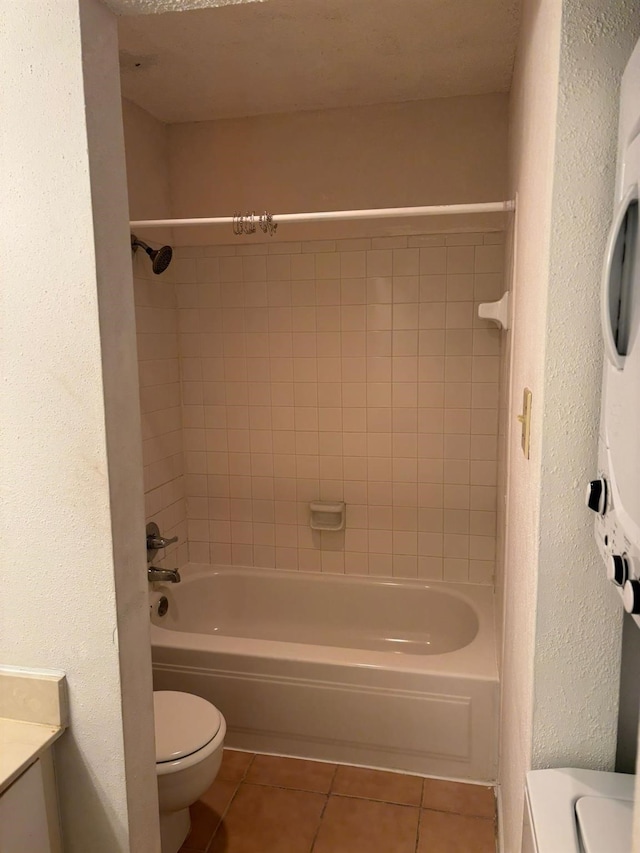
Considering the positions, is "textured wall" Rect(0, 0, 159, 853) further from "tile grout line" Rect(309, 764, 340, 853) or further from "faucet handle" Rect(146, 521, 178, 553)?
"faucet handle" Rect(146, 521, 178, 553)

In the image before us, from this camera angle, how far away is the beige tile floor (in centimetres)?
198

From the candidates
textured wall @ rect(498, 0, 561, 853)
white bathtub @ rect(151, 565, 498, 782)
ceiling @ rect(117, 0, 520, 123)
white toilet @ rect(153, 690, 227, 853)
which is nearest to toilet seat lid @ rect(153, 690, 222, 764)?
white toilet @ rect(153, 690, 227, 853)

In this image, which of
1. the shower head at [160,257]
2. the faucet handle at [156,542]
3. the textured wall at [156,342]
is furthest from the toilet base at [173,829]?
the shower head at [160,257]

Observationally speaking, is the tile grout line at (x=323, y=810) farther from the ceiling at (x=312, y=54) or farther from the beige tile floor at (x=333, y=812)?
the ceiling at (x=312, y=54)

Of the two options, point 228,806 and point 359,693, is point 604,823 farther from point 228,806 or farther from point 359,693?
point 228,806

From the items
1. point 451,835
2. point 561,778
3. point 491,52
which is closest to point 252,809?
point 451,835

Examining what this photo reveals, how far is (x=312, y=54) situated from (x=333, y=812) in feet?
8.62

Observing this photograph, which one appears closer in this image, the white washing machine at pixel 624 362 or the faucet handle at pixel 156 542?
the white washing machine at pixel 624 362

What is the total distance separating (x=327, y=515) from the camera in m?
2.99

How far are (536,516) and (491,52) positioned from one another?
1.90 meters

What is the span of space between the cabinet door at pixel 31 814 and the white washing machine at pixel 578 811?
0.95 metres

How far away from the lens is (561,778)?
986mm

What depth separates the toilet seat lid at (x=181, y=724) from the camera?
6.00ft

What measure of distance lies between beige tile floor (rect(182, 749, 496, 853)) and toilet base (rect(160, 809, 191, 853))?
4cm
